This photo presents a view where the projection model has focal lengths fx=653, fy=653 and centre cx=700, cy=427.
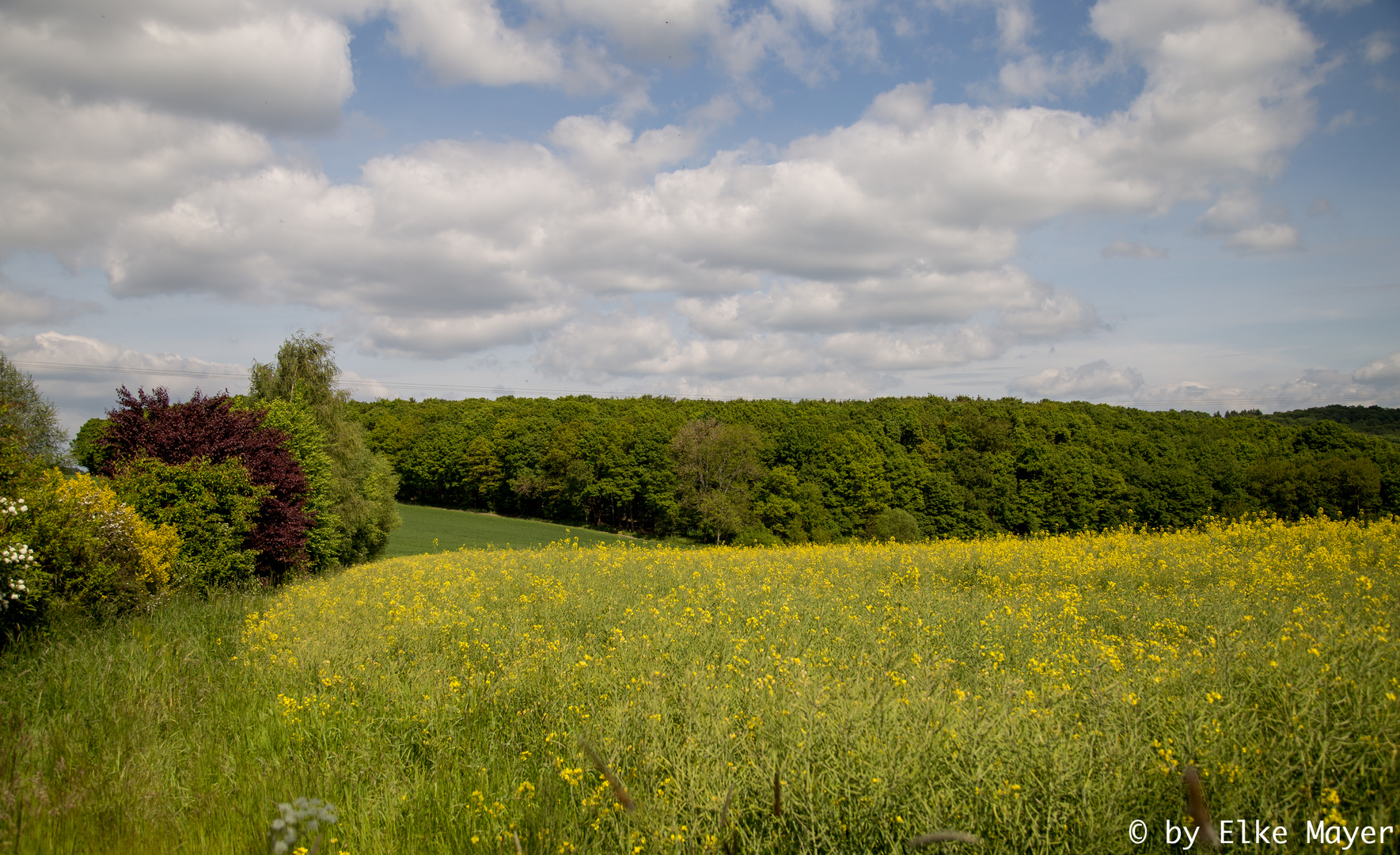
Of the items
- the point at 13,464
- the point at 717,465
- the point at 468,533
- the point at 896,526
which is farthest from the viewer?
the point at 717,465

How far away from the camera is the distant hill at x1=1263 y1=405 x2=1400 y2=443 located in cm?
4769

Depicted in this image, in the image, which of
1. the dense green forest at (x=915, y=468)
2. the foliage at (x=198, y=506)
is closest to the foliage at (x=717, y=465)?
the dense green forest at (x=915, y=468)

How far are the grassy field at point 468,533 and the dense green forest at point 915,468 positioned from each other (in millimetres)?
4504

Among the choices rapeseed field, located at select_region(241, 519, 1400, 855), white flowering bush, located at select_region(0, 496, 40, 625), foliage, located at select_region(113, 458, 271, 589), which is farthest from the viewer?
foliage, located at select_region(113, 458, 271, 589)

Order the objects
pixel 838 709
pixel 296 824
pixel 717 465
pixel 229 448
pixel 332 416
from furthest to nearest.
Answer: pixel 717 465
pixel 332 416
pixel 229 448
pixel 838 709
pixel 296 824

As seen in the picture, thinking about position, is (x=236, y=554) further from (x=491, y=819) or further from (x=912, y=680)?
(x=912, y=680)

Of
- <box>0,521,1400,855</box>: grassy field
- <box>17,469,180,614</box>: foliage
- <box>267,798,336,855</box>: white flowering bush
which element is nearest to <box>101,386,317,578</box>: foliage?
<box>17,469,180,614</box>: foliage

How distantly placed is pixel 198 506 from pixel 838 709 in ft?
46.3

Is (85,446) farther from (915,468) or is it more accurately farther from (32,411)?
(915,468)

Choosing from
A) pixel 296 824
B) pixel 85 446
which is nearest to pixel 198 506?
pixel 296 824

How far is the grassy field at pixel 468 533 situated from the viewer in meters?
43.1

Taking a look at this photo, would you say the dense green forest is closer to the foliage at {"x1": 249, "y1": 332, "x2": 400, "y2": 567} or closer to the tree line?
the foliage at {"x1": 249, "y1": 332, "x2": 400, "y2": 567}

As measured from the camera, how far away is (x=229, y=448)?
15.2m

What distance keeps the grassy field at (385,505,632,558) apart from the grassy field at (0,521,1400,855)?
3221 cm
